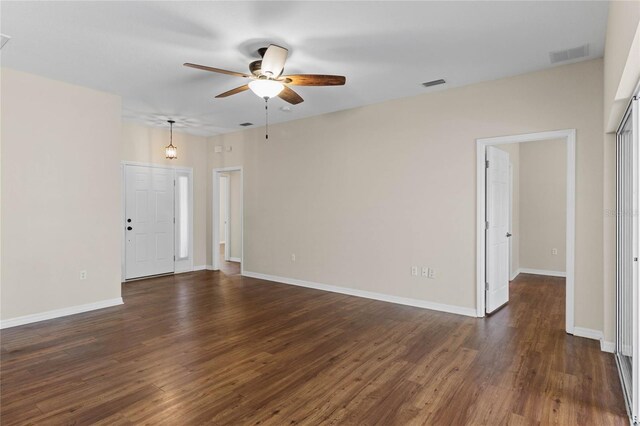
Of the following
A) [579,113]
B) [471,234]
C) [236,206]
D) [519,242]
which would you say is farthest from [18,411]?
[519,242]

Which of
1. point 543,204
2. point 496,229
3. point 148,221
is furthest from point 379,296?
point 148,221

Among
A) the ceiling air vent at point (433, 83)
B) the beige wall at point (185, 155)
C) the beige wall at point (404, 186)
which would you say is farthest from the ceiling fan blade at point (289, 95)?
the beige wall at point (185, 155)

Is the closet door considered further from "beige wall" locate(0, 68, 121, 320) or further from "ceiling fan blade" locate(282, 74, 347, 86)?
"beige wall" locate(0, 68, 121, 320)

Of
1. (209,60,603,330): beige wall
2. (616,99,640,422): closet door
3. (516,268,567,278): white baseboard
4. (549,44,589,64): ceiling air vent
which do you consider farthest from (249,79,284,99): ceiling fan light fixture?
(516,268,567,278): white baseboard

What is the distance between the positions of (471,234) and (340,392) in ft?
8.97

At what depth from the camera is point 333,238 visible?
5.73m

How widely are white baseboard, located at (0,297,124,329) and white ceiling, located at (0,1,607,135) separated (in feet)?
9.18

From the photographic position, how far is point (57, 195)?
14.2 feet

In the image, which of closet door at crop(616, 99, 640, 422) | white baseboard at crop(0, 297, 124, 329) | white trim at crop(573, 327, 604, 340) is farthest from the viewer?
white baseboard at crop(0, 297, 124, 329)

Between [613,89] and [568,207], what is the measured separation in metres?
1.57

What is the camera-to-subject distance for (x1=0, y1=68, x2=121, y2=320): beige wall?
3990 millimetres

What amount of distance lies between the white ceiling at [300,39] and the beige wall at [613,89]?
492mm

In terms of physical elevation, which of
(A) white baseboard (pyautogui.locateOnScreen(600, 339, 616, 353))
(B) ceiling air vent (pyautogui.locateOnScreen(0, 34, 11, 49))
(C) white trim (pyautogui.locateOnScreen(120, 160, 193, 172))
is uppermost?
(B) ceiling air vent (pyautogui.locateOnScreen(0, 34, 11, 49))

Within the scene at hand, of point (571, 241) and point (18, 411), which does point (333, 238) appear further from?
point (18, 411)
